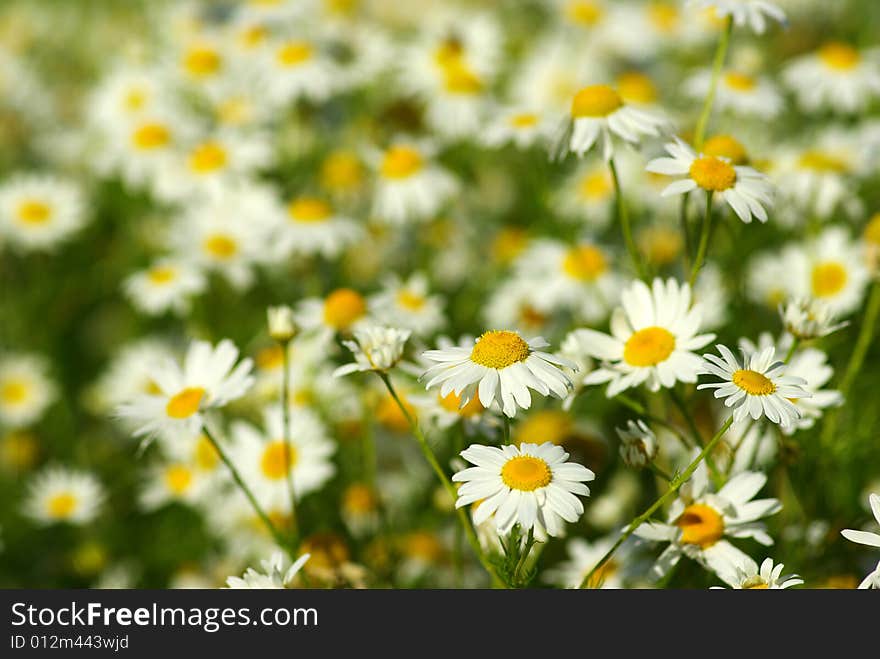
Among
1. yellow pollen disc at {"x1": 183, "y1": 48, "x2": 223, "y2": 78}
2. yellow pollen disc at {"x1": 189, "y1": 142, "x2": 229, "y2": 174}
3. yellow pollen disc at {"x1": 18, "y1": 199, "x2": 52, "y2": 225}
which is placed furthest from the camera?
yellow pollen disc at {"x1": 183, "y1": 48, "x2": 223, "y2": 78}

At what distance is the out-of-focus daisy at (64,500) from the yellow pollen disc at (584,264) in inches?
72.9

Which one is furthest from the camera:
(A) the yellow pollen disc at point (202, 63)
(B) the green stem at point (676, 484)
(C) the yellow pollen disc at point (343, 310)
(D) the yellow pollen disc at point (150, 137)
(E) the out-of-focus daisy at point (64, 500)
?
(A) the yellow pollen disc at point (202, 63)

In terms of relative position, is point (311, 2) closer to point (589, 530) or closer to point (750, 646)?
point (589, 530)

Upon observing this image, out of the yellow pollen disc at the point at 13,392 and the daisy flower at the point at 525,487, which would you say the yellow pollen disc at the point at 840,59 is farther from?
the yellow pollen disc at the point at 13,392

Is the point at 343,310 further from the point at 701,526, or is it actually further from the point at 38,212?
the point at 38,212

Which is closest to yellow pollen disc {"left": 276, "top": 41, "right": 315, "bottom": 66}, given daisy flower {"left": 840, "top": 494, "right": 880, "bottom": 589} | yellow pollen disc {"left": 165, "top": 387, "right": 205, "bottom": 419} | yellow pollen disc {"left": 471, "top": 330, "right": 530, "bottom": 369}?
yellow pollen disc {"left": 165, "top": 387, "right": 205, "bottom": 419}

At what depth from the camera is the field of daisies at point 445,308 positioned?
6.27 feet

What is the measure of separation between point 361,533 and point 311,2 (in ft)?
8.34

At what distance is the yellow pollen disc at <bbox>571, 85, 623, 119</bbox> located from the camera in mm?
2260

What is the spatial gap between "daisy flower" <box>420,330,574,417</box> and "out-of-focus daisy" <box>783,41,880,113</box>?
97.3 inches

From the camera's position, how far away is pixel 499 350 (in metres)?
1.73

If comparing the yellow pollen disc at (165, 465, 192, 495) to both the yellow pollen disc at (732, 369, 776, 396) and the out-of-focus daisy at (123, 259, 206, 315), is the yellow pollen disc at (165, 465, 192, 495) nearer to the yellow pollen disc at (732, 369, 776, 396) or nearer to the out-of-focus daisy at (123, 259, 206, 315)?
the out-of-focus daisy at (123, 259, 206, 315)

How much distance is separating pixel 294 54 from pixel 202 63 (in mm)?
675

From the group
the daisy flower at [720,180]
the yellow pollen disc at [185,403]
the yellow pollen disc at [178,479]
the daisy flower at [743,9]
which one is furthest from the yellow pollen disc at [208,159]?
the daisy flower at [720,180]
